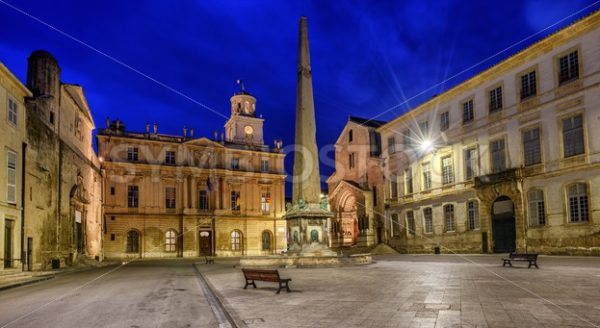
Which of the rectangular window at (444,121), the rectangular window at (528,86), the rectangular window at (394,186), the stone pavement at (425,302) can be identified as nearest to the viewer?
the stone pavement at (425,302)

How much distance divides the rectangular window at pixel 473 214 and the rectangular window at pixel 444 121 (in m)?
6.19

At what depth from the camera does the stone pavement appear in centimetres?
761

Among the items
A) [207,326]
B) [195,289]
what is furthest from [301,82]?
[207,326]

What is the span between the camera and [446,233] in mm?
34812

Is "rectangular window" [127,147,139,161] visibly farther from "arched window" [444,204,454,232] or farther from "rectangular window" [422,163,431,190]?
"arched window" [444,204,454,232]

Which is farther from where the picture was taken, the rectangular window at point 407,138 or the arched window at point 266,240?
the arched window at point 266,240

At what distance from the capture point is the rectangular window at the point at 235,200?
54.3 m

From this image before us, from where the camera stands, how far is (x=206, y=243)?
2058 inches

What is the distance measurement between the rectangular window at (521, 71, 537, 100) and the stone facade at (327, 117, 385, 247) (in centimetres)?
1720

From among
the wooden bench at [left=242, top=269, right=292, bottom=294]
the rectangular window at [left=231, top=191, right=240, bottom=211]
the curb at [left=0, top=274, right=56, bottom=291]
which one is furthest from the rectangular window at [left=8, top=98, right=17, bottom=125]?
the rectangular window at [left=231, top=191, right=240, bottom=211]

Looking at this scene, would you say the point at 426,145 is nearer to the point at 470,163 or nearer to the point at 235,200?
the point at 470,163

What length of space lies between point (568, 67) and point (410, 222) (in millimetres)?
17512

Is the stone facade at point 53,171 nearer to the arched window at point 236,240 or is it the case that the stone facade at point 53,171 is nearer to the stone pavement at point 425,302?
the stone pavement at point 425,302

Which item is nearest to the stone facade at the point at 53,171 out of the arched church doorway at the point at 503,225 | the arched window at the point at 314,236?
the arched window at the point at 314,236
